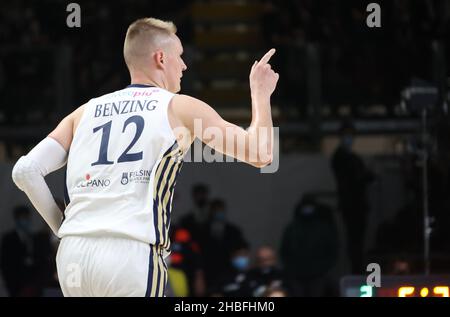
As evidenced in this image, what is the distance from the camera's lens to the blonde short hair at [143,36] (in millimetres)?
4524

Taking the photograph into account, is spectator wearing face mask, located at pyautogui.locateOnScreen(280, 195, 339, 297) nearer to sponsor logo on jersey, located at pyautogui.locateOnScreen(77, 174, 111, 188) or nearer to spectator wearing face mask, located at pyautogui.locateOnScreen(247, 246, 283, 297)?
spectator wearing face mask, located at pyautogui.locateOnScreen(247, 246, 283, 297)

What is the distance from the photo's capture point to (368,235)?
44.2 ft

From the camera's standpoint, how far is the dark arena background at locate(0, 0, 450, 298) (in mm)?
12133

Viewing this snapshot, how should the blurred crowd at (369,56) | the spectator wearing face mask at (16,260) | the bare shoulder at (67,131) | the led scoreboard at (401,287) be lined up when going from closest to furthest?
the bare shoulder at (67,131) → the led scoreboard at (401,287) → the spectator wearing face mask at (16,260) → the blurred crowd at (369,56)

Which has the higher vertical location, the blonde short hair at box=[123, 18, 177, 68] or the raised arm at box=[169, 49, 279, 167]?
the blonde short hair at box=[123, 18, 177, 68]

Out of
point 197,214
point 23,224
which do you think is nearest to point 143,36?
point 23,224

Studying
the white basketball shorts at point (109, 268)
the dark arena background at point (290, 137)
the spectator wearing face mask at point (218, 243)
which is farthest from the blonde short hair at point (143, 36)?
the spectator wearing face mask at point (218, 243)

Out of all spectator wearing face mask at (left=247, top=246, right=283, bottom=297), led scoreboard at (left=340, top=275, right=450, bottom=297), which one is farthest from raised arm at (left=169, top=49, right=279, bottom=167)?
spectator wearing face mask at (left=247, top=246, right=283, bottom=297)

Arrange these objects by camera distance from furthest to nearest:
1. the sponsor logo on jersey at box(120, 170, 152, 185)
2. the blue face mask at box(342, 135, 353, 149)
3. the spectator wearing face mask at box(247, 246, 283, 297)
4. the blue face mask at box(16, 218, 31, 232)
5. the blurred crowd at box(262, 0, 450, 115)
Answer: the blurred crowd at box(262, 0, 450, 115) → the blue face mask at box(342, 135, 353, 149) → the blue face mask at box(16, 218, 31, 232) → the spectator wearing face mask at box(247, 246, 283, 297) → the sponsor logo on jersey at box(120, 170, 152, 185)

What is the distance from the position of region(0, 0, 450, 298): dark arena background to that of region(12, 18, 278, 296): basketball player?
6.19 metres

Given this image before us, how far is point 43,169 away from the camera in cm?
443

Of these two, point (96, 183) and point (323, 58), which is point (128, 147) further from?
point (323, 58)

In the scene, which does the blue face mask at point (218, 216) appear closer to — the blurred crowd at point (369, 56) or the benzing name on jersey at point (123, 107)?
the blurred crowd at point (369, 56)

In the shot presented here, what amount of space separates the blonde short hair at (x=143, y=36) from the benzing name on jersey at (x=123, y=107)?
23 centimetres
